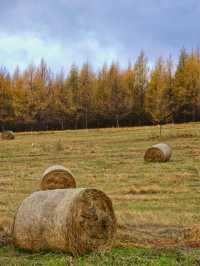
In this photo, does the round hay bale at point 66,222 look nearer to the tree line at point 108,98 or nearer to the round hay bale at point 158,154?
the round hay bale at point 158,154

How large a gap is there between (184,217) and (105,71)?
7048 cm

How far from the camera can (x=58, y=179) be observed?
60.8ft

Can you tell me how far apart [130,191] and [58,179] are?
9.94 feet

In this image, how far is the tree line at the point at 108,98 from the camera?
220ft

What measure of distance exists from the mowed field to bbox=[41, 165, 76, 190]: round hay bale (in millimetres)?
616

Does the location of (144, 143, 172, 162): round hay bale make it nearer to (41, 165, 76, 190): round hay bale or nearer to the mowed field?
the mowed field

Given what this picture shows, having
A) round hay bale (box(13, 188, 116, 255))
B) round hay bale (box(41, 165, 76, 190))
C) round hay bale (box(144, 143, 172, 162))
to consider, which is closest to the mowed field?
round hay bale (box(13, 188, 116, 255))

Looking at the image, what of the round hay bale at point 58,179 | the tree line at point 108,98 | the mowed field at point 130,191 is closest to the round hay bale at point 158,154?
the mowed field at point 130,191

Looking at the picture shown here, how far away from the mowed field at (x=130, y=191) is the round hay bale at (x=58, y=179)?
2.02ft

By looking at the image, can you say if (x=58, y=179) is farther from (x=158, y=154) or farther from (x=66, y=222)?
(x=66, y=222)

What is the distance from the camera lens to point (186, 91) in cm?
6656

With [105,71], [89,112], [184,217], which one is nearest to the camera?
[184,217]

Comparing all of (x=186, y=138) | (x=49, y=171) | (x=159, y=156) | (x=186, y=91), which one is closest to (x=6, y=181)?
(x=49, y=171)

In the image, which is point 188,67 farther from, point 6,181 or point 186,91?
point 6,181
